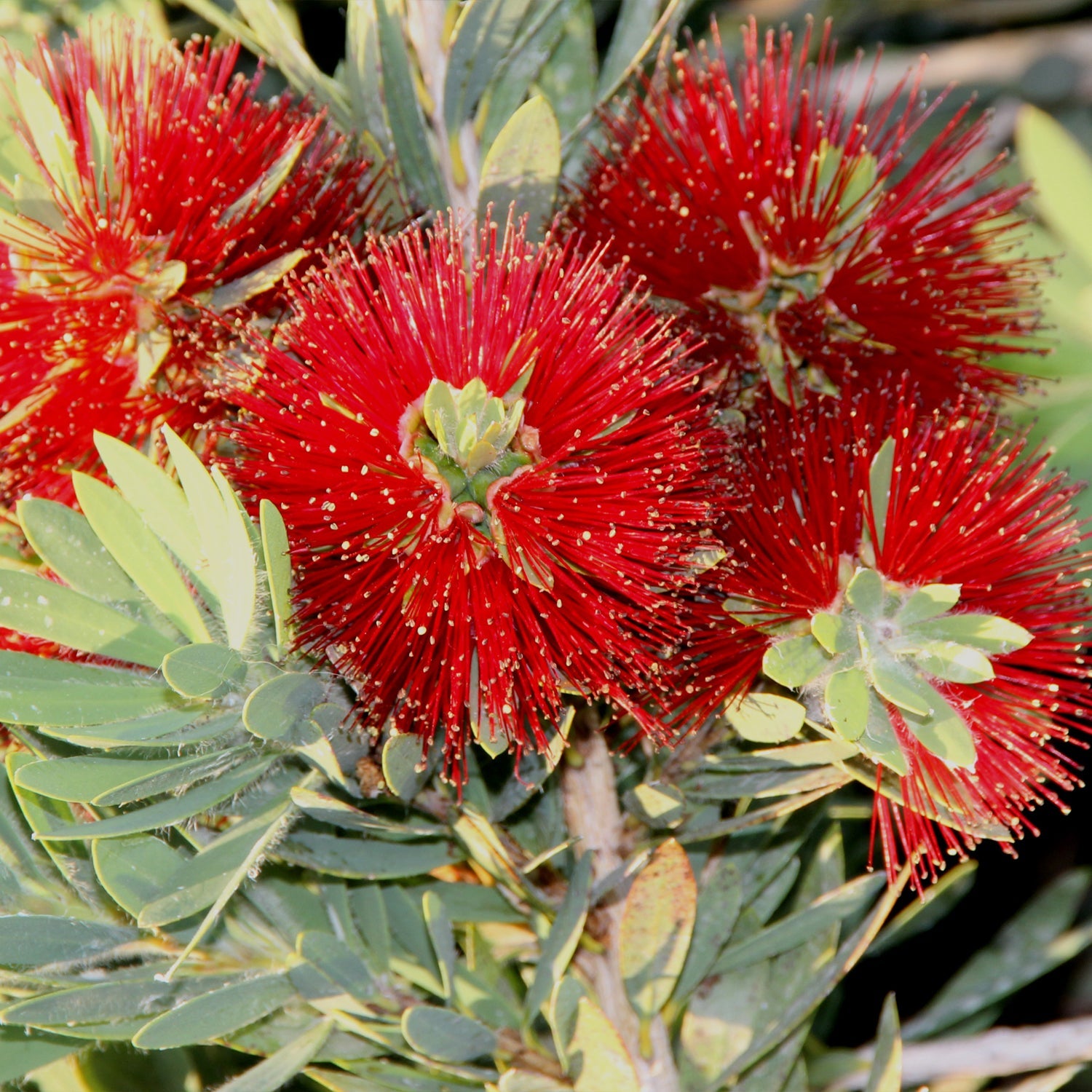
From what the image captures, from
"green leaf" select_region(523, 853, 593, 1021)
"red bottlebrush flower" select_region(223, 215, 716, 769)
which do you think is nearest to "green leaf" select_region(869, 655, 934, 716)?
"red bottlebrush flower" select_region(223, 215, 716, 769)

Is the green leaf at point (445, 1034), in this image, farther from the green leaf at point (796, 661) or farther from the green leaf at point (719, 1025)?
the green leaf at point (796, 661)

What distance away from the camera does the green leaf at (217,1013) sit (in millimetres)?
652

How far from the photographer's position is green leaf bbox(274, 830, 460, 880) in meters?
0.74

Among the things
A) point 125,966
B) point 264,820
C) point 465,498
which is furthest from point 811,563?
point 125,966

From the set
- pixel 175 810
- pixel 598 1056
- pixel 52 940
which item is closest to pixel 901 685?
pixel 598 1056

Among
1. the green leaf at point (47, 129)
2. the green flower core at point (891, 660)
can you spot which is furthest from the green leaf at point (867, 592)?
the green leaf at point (47, 129)

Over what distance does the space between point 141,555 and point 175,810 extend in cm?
13

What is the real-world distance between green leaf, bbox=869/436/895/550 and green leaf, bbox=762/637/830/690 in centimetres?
8

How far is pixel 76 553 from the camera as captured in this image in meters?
0.66

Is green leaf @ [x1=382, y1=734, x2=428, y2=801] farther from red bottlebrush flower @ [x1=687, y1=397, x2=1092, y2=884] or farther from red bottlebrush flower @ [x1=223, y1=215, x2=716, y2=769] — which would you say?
red bottlebrush flower @ [x1=687, y1=397, x2=1092, y2=884]

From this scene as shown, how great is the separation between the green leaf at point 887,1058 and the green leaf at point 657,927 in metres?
0.14

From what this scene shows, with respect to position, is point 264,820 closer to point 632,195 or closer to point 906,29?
point 632,195

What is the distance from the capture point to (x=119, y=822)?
624 millimetres

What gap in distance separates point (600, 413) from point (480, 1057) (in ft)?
1.38
